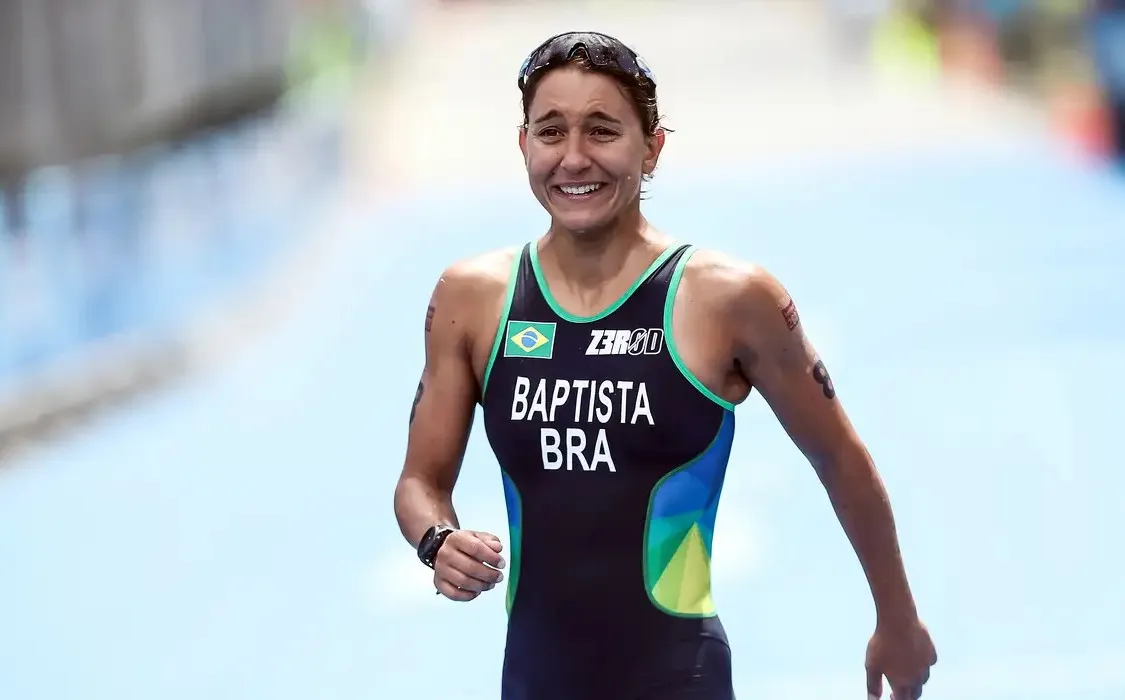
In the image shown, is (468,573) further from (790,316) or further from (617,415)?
(790,316)

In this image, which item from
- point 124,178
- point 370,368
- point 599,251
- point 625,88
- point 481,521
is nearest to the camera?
point 625,88

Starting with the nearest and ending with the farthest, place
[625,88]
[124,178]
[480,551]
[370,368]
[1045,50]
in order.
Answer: [480,551] → [625,88] → [124,178] → [370,368] → [1045,50]

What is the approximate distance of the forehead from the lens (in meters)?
3.12

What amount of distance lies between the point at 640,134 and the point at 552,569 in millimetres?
875

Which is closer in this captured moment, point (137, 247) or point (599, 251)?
point (599, 251)

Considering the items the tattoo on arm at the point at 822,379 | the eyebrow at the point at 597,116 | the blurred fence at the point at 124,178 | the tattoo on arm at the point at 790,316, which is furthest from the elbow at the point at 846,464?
the blurred fence at the point at 124,178

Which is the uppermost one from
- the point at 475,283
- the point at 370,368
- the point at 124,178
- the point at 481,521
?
the point at 124,178

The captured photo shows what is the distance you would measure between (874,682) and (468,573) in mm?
898

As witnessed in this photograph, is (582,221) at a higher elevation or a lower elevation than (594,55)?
lower

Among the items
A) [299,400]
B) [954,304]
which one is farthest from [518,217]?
[299,400]

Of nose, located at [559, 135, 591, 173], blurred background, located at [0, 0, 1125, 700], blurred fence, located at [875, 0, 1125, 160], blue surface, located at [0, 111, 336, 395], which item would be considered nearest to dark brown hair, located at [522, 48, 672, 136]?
nose, located at [559, 135, 591, 173]

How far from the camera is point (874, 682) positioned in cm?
334

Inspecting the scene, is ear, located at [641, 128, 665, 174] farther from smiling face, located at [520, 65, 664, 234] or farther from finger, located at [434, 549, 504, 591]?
finger, located at [434, 549, 504, 591]

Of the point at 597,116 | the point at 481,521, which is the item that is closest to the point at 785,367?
the point at 597,116
